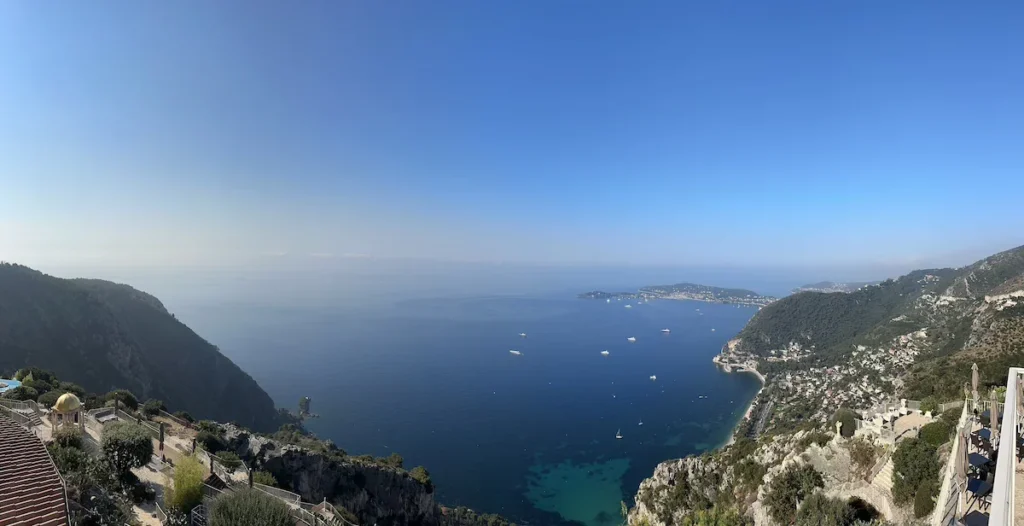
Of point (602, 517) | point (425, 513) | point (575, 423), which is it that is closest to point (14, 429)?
point (425, 513)

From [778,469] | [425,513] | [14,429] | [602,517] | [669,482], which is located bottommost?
[602,517]

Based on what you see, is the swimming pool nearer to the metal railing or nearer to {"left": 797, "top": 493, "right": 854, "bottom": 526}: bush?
the metal railing

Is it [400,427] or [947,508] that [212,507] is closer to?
[947,508]

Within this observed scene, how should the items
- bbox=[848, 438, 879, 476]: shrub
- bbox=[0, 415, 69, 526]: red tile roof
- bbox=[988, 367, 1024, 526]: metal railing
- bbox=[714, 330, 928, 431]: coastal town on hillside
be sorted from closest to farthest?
bbox=[988, 367, 1024, 526]: metal railing → bbox=[0, 415, 69, 526]: red tile roof → bbox=[848, 438, 879, 476]: shrub → bbox=[714, 330, 928, 431]: coastal town on hillside

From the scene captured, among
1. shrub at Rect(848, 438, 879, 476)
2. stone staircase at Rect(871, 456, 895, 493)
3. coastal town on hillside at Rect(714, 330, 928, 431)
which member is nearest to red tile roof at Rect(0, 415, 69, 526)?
stone staircase at Rect(871, 456, 895, 493)

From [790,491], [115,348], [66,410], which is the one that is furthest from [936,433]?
[115,348]
